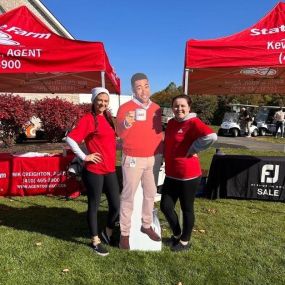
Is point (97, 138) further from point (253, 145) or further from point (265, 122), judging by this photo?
point (265, 122)

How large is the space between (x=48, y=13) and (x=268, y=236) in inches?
1024

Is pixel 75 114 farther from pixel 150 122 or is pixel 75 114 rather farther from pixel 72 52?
pixel 150 122

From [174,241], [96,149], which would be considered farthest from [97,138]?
[174,241]

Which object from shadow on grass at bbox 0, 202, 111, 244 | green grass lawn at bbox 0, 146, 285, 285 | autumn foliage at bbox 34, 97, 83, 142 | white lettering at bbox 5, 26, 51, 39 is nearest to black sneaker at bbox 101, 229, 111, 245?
green grass lawn at bbox 0, 146, 285, 285

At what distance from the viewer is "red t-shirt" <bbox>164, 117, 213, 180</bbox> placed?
A: 4.38 metres

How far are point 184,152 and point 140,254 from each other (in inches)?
50.1

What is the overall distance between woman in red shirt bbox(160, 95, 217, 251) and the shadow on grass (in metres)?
1.40

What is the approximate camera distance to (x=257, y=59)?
5.46m

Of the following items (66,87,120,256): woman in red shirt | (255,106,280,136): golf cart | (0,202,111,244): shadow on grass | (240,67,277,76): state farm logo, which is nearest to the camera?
(66,87,120,256): woman in red shirt

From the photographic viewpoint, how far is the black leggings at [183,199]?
14.8ft

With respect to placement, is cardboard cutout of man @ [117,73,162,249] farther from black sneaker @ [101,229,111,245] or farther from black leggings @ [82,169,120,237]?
black sneaker @ [101,229,111,245]

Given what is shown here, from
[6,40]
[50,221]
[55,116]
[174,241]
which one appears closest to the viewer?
[174,241]

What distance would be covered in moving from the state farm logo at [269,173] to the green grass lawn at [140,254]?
2.92 feet

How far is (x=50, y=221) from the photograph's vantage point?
5.96 meters
